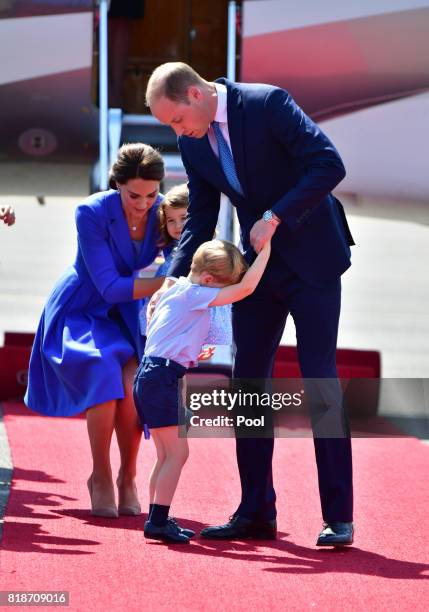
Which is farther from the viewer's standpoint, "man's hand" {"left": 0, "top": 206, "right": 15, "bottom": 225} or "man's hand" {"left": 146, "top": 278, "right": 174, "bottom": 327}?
"man's hand" {"left": 0, "top": 206, "right": 15, "bottom": 225}

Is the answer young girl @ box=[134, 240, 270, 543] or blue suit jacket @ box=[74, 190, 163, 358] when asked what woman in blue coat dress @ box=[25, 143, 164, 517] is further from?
young girl @ box=[134, 240, 270, 543]

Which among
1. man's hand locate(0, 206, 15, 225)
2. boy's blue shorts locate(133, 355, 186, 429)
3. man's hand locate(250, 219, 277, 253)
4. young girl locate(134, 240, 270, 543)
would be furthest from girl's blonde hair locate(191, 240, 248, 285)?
man's hand locate(0, 206, 15, 225)

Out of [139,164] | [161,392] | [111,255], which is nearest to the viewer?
[161,392]

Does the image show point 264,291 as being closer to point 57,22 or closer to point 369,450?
point 369,450

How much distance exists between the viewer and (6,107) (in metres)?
7.83

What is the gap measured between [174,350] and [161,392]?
0.13 m

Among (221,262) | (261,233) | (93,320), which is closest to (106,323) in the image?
(93,320)

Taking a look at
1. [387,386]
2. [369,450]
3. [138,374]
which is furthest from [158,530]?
[387,386]

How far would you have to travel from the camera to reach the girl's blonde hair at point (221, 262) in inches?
153

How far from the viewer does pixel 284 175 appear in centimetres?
391

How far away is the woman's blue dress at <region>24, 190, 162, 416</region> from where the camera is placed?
4.43 meters

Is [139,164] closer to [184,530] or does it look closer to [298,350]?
[298,350]

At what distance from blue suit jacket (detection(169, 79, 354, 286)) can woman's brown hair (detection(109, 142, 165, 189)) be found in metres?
0.30

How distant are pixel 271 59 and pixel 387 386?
202cm
